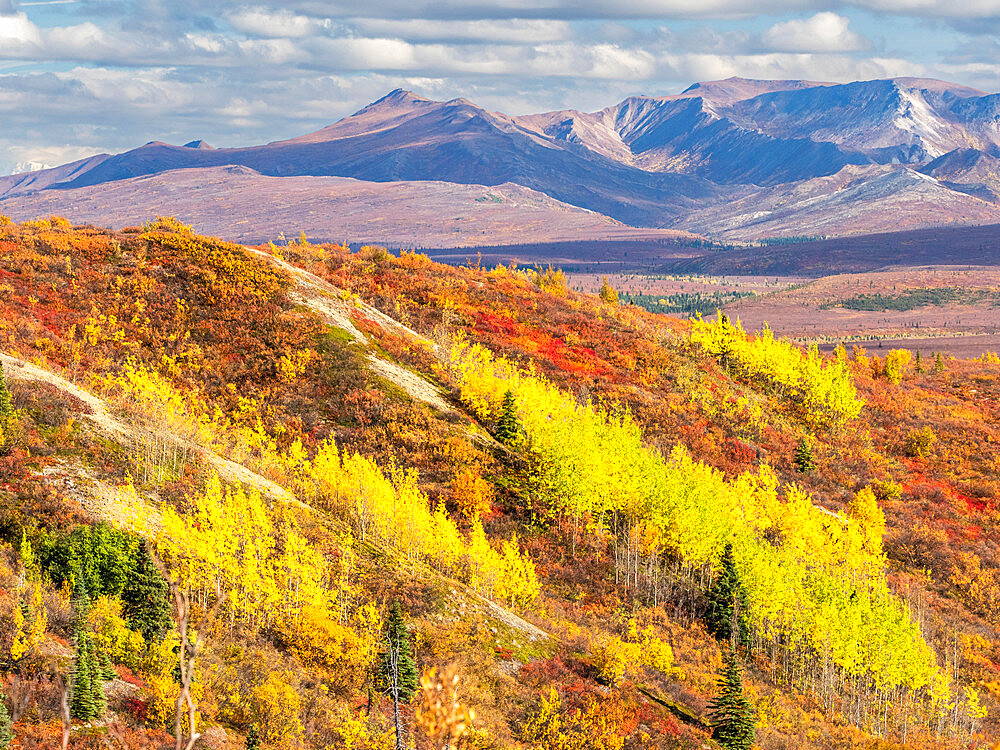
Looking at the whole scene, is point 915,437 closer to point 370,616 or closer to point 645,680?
point 645,680

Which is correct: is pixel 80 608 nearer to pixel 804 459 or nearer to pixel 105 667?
pixel 105 667

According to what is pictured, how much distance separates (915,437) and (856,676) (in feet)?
181

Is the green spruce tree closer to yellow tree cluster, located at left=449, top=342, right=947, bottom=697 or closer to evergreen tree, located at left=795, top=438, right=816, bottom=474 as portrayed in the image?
yellow tree cluster, located at left=449, top=342, right=947, bottom=697

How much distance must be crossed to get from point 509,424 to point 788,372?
5354 cm

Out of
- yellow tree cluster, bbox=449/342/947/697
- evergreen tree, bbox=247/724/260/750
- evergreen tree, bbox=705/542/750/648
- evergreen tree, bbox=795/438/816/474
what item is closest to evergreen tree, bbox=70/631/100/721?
evergreen tree, bbox=247/724/260/750

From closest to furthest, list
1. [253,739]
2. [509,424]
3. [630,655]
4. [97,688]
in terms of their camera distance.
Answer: [97,688] → [253,739] → [630,655] → [509,424]

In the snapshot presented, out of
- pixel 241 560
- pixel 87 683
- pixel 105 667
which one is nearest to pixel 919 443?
pixel 241 560

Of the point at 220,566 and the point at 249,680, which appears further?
the point at 220,566

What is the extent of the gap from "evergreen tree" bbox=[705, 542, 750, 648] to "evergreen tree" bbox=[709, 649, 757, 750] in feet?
48.4

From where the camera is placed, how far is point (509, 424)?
6338 centimetres

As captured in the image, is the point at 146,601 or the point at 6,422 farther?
the point at 6,422

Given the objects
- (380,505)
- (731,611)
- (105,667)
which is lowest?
(731,611)

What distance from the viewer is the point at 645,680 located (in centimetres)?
4116

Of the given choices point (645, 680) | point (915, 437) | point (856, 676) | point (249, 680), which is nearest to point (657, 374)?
point (915, 437)
